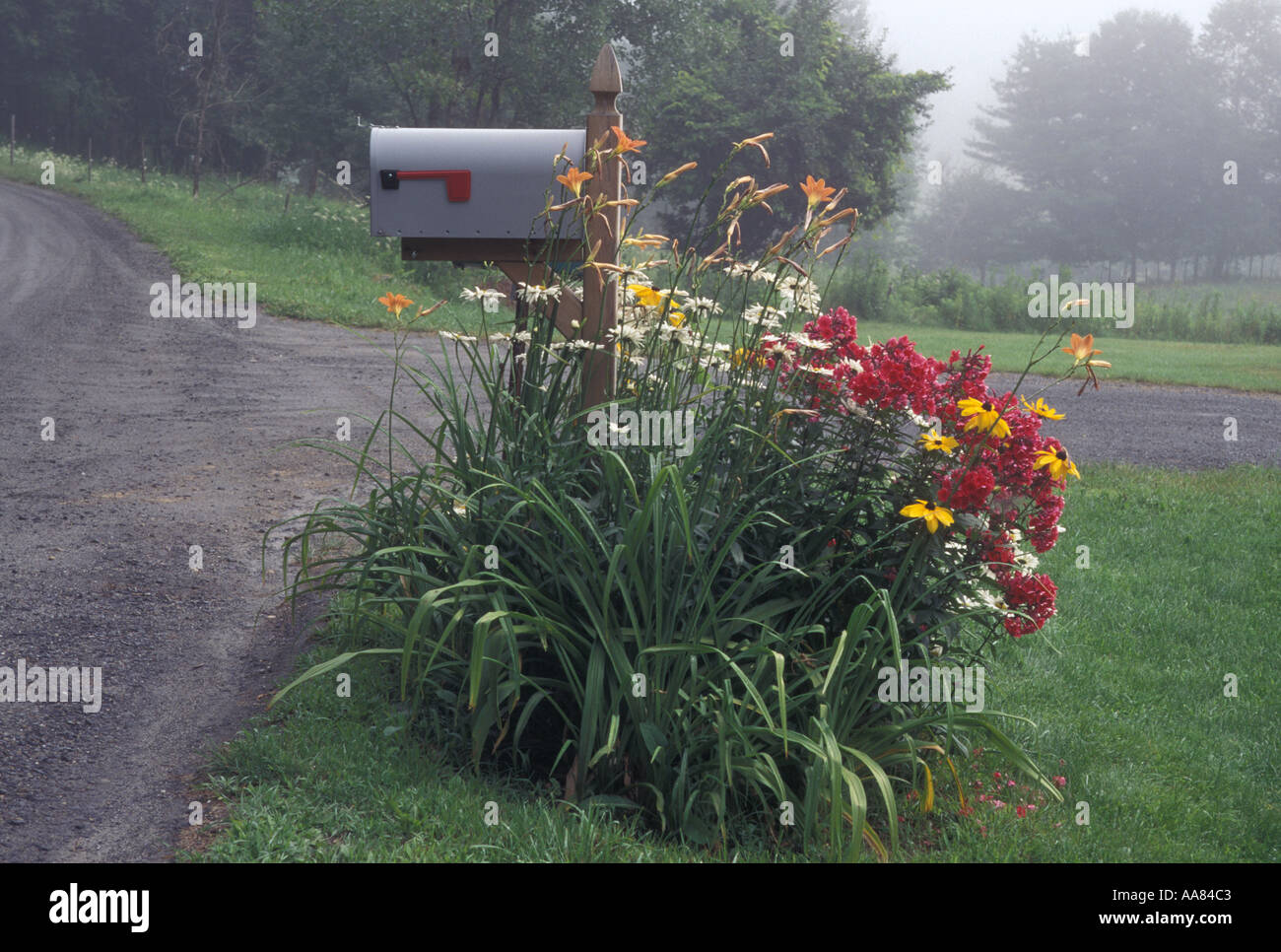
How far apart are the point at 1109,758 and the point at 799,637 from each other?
4.12 ft

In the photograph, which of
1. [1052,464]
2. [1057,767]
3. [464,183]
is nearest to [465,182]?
[464,183]

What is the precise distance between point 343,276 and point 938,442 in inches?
491

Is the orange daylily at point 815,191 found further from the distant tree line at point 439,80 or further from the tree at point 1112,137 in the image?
the tree at point 1112,137

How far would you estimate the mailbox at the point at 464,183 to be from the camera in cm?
440

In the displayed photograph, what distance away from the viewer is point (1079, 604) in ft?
17.3

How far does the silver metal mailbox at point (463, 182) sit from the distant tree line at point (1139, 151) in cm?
5933

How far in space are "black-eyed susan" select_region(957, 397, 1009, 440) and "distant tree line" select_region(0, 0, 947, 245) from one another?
36.8 ft

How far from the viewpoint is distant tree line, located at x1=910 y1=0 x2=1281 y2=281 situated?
58031 millimetres

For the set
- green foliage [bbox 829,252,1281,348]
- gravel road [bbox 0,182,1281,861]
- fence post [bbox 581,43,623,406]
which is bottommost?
gravel road [bbox 0,182,1281,861]

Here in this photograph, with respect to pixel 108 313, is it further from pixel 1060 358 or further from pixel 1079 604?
pixel 1060 358

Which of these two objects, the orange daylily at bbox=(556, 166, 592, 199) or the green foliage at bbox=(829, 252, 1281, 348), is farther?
the green foliage at bbox=(829, 252, 1281, 348)

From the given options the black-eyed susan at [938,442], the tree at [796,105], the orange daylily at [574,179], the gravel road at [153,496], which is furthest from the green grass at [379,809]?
the tree at [796,105]

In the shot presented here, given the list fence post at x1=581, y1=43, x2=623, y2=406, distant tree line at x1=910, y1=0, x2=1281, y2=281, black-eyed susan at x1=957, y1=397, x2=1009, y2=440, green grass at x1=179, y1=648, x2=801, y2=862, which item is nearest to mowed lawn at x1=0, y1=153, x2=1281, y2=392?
fence post at x1=581, y1=43, x2=623, y2=406

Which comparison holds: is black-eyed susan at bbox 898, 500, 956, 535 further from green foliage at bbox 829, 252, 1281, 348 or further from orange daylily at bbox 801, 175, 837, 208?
green foliage at bbox 829, 252, 1281, 348
